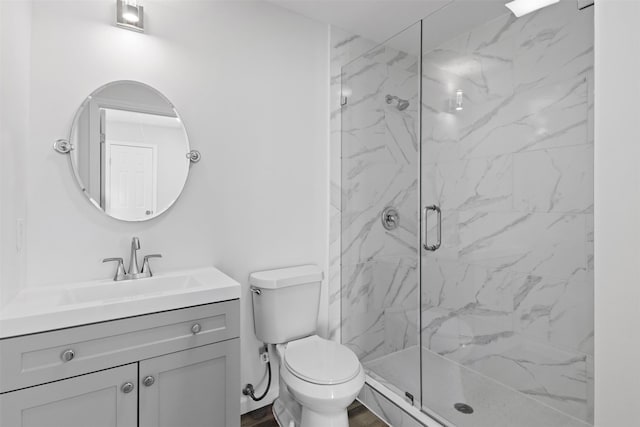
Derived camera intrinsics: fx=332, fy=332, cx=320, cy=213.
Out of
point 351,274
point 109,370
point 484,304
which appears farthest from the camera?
point 351,274

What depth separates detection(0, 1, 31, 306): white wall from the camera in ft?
3.77

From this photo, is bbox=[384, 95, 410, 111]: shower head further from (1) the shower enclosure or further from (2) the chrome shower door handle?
(2) the chrome shower door handle

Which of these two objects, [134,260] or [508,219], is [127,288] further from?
[508,219]

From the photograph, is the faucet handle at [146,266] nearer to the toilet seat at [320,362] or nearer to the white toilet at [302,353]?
the white toilet at [302,353]

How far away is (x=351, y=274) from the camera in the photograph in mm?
2303

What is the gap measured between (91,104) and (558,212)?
→ 234cm

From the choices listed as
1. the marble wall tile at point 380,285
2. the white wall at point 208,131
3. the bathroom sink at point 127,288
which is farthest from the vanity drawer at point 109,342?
the marble wall tile at point 380,285

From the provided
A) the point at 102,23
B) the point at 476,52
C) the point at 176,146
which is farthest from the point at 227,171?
the point at 476,52

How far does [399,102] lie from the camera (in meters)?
2.10

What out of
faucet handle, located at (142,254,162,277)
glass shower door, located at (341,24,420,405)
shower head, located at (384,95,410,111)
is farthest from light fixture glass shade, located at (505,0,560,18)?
faucet handle, located at (142,254,162,277)

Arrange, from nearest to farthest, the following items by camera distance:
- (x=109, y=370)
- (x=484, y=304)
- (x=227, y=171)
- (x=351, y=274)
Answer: (x=109, y=370), (x=227, y=171), (x=484, y=304), (x=351, y=274)

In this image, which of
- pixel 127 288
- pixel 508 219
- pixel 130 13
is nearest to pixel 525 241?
pixel 508 219

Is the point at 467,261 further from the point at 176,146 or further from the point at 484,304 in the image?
the point at 176,146

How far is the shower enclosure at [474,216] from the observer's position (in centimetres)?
168
